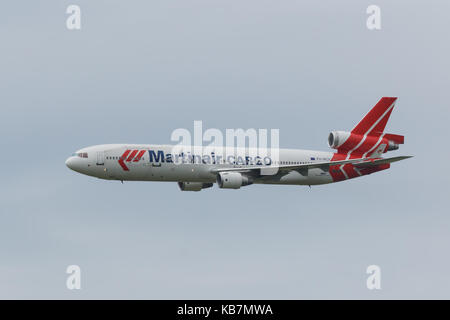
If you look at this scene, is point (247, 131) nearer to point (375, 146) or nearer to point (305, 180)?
point (305, 180)

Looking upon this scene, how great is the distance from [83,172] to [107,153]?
3271mm

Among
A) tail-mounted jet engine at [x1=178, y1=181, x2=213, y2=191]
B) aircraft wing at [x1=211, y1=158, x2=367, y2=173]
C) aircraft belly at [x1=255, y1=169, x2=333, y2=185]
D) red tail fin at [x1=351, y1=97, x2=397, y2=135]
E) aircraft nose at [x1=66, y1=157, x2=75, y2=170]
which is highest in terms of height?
red tail fin at [x1=351, y1=97, x2=397, y2=135]

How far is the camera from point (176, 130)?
335 ft

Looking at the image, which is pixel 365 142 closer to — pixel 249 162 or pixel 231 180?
pixel 249 162

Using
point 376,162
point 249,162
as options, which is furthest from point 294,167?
point 376,162

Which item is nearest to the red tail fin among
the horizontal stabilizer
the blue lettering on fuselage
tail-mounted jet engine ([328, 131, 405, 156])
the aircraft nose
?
tail-mounted jet engine ([328, 131, 405, 156])

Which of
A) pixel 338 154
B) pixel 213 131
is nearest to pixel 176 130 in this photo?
pixel 213 131

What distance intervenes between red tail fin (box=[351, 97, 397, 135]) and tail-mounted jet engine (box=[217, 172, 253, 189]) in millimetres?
17907

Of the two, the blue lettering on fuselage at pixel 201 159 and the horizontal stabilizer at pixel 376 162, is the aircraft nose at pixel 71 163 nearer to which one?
the blue lettering on fuselage at pixel 201 159

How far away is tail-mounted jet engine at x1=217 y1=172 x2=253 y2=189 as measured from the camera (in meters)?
103

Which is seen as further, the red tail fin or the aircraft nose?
the red tail fin

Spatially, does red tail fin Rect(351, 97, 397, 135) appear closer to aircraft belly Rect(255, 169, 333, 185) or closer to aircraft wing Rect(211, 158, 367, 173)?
aircraft wing Rect(211, 158, 367, 173)

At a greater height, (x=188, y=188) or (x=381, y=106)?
(x=381, y=106)

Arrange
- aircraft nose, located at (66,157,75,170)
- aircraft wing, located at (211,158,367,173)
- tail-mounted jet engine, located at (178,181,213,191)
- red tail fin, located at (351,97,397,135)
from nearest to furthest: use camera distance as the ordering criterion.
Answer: aircraft nose, located at (66,157,75,170) < aircraft wing, located at (211,158,367,173) < tail-mounted jet engine, located at (178,181,213,191) < red tail fin, located at (351,97,397,135)
